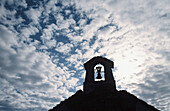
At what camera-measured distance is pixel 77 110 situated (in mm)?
6266

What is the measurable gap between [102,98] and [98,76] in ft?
6.94

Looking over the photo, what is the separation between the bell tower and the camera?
7.47 metres

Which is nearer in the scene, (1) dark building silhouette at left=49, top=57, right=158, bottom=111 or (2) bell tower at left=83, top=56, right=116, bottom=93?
(1) dark building silhouette at left=49, top=57, right=158, bottom=111

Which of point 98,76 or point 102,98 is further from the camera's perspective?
point 98,76

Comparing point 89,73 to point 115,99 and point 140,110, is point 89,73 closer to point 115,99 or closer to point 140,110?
point 115,99

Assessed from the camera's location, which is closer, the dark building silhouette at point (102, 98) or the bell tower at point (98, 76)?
the dark building silhouette at point (102, 98)

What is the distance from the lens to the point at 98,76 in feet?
28.0

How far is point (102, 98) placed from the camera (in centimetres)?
662

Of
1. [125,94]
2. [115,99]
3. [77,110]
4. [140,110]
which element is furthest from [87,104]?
[140,110]

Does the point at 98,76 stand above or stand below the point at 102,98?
above

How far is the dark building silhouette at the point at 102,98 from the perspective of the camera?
599cm

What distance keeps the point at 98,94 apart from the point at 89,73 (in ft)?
5.70

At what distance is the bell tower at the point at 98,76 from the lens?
294 inches

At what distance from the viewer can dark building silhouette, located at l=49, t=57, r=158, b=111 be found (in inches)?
236
